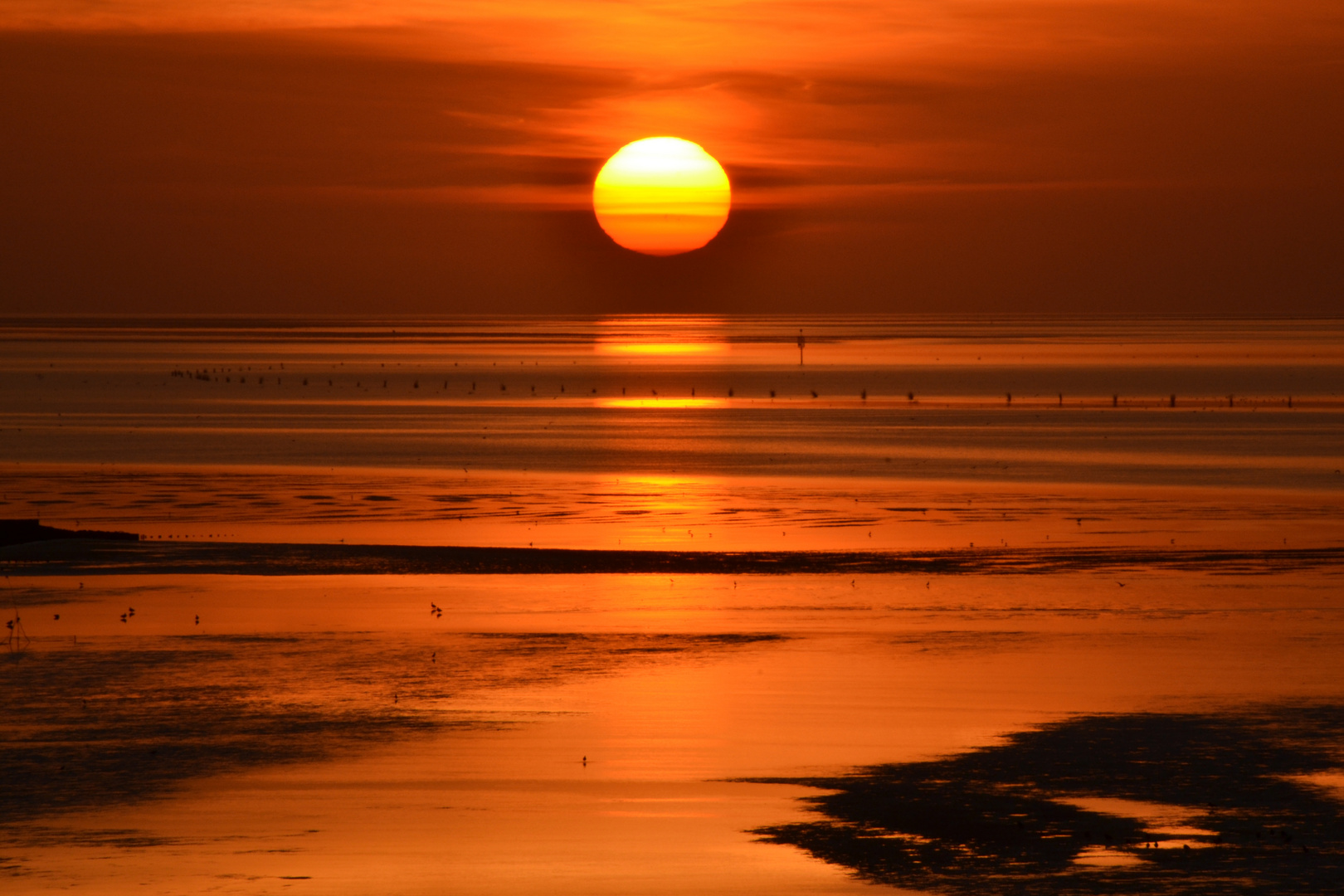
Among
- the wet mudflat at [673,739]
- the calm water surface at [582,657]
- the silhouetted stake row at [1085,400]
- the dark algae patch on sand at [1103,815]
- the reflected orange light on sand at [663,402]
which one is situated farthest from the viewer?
the reflected orange light on sand at [663,402]

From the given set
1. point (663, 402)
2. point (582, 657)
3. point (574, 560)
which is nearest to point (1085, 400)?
point (663, 402)

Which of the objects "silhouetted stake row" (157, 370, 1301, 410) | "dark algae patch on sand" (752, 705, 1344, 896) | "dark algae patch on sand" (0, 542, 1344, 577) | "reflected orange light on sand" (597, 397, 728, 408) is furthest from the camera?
"reflected orange light on sand" (597, 397, 728, 408)

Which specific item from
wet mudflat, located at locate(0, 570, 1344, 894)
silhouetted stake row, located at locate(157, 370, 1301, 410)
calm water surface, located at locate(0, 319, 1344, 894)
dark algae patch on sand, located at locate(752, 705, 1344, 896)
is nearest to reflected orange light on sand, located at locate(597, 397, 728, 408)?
silhouetted stake row, located at locate(157, 370, 1301, 410)

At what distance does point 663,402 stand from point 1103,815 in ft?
253

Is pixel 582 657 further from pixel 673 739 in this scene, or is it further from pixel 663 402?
pixel 663 402

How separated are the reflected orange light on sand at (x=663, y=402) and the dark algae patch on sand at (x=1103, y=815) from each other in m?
70.5

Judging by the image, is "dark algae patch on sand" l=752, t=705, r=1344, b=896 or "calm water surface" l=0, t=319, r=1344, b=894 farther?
"calm water surface" l=0, t=319, r=1344, b=894

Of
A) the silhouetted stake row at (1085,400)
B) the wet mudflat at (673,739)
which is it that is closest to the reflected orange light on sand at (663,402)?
the silhouetted stake row at (1085,400)

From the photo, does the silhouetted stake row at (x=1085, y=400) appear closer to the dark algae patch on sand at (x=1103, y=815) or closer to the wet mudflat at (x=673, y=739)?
the wet mudflat at (x=673, y=739)

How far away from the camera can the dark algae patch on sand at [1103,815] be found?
12398 millimetres

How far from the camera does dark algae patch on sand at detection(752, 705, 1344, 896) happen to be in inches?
488

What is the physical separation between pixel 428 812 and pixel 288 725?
357 cm

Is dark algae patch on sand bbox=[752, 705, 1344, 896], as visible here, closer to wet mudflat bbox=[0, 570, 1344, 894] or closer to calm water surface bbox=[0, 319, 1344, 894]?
wet mudflat bbox=[0, 570, 1344, 894]

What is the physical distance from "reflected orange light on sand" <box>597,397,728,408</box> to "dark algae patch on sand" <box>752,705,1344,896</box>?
231ft
